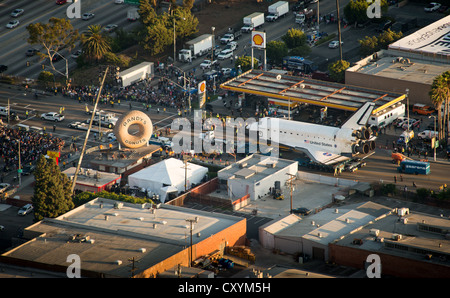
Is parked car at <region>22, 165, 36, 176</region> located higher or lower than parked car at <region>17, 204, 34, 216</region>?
higher

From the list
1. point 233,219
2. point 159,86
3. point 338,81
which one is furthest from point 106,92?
point 233,219

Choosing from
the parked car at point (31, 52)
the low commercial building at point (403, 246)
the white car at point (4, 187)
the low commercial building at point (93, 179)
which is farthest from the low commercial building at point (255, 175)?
the parked car at point (31, 52)

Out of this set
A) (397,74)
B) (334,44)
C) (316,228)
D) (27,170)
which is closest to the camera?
(316,228)

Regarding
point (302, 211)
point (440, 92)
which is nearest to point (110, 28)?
point (440, 92)

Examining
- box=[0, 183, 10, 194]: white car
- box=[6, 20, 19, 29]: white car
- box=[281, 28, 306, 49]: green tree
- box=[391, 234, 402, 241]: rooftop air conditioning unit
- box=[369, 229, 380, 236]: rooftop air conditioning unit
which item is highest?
box=[6, 20, 19, 29]: white car

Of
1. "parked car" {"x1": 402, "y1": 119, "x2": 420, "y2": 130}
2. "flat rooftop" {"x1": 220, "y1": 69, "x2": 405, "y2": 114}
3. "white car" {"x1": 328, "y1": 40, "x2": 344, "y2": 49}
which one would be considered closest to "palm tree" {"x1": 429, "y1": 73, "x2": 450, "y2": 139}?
"parked car" {"x1": 402, "y1": 119, "x2": 420, "y2": 130}

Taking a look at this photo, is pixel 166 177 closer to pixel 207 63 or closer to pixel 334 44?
pixel 207 63

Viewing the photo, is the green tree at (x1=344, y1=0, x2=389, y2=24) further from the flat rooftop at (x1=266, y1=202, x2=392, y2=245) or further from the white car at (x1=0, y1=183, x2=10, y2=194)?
the white car at (x1=0, y1=183, x2=10, y2=194)
